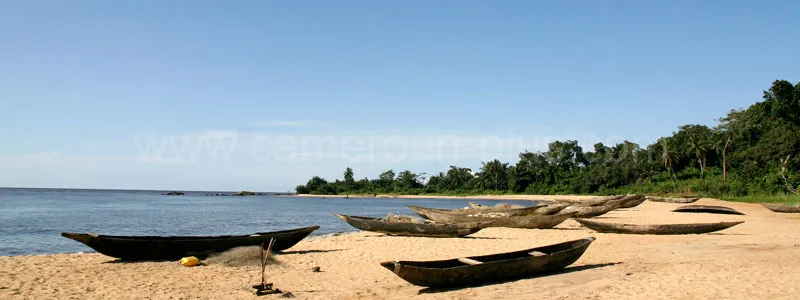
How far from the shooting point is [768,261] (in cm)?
1167

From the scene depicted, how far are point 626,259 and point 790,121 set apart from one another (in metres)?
61.3

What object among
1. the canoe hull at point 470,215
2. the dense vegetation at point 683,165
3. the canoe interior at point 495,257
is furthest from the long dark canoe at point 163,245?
the dense vegetation at point 683,165

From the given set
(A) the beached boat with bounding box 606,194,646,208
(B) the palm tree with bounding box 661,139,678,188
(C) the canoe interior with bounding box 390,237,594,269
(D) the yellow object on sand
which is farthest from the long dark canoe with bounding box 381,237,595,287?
Result: (B) the palm tree with bounding box 661,139,678,188

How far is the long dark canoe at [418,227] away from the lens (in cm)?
1767

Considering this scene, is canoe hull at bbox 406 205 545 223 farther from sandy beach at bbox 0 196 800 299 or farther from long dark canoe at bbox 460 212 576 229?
sandy beach at bbox 0 196 800 299

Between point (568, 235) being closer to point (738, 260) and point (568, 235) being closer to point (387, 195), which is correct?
point (738, 260)

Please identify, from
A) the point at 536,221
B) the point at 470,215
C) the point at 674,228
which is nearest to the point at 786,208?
the point at 674,228

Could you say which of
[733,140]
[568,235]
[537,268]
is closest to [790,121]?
[733,140]

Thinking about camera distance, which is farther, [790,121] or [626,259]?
[790,121]

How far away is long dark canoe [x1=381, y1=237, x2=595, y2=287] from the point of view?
891 cm

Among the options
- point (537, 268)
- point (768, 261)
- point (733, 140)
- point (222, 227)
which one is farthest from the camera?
point (733, 140)

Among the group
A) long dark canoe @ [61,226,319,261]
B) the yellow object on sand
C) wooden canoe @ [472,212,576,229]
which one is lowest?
the yellow object on sand

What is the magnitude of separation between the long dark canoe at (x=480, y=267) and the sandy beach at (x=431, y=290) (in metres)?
0.20

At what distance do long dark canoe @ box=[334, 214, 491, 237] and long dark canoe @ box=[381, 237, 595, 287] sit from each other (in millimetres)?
6312
